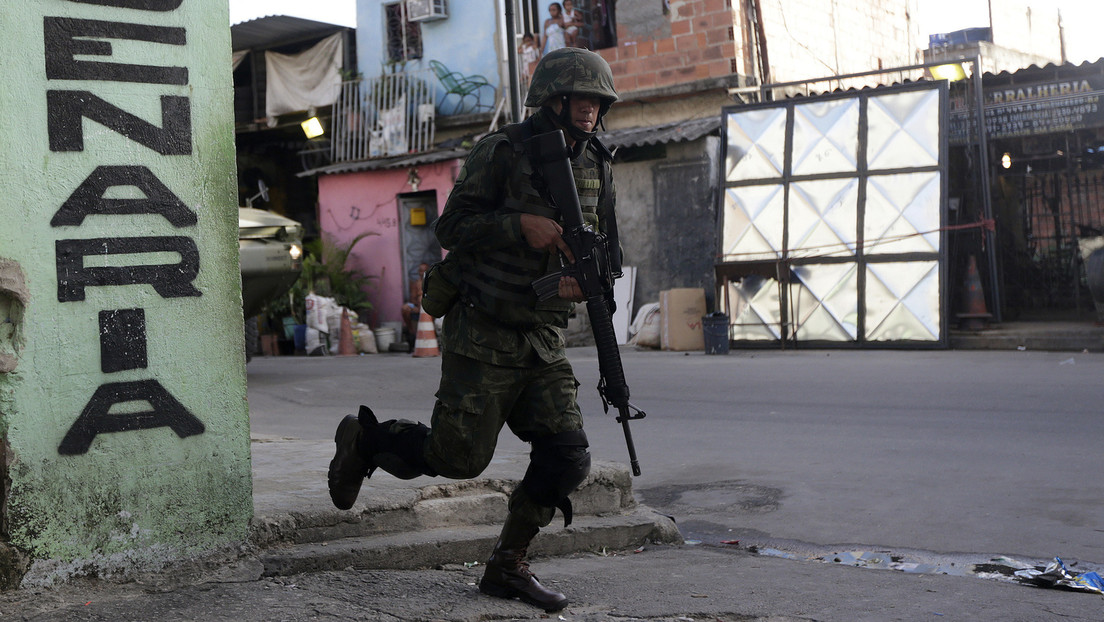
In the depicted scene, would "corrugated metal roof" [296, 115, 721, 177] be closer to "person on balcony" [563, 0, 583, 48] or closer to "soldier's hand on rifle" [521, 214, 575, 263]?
"person on balcony" [563, 0, 583, 48]

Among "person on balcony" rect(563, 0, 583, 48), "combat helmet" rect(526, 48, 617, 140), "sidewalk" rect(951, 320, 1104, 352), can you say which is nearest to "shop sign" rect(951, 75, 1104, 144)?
"sidewalk" rect(951, 320, 1104, 352)

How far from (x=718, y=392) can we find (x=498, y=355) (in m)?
6.04

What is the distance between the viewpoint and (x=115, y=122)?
120 inches

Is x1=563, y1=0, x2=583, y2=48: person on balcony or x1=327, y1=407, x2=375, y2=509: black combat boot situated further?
x1=563, y1=0, x2=583, y2=48: person on balcony

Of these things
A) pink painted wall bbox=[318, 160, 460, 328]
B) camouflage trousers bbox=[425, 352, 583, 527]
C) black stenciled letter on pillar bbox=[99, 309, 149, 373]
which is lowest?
camouflage trousers bbox=[425, 352, 583, 527]

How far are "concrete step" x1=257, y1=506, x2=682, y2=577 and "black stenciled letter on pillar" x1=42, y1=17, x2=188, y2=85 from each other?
145 centimetres

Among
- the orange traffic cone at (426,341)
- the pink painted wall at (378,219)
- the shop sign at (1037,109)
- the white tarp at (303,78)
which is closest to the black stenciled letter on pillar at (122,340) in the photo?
the orange traffic cone at (426,341)

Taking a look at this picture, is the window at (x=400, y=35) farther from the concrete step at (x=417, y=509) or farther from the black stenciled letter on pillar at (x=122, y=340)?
the black stenciled letter on pillar at (x=122, y=340)

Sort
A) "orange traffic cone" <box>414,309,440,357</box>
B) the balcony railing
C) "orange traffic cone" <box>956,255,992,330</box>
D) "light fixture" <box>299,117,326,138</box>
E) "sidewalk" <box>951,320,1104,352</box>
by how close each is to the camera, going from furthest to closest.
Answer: "light fixture" <box>299,117,326,138</box>
the balcony railing
"orange traffic cone" <box>414,309,440,357</box>
"orange traffic cone" <box>956,255,992,330</box>
"sidewalk" <box>951,320,1104,352</box>

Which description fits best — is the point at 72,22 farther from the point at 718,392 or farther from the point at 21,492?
the point at 718,392

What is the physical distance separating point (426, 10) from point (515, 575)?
53.9ft

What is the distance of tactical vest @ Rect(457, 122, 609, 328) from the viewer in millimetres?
3170

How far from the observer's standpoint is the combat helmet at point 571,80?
3.23m

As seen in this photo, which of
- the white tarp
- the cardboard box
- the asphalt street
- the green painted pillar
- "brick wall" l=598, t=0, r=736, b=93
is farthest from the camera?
the white tarp
